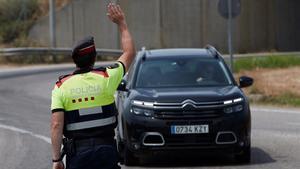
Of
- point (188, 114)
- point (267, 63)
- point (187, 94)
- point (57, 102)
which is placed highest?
point (57, 102)

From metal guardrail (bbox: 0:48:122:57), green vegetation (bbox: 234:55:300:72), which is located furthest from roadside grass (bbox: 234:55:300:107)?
metal guardrail (bbox: 0:48:122:57)

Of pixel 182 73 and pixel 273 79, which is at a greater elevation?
pixel 182 73

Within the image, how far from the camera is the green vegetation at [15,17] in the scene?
52562mm

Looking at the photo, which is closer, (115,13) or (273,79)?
(115,13)

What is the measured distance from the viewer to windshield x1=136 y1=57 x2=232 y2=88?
41.8ft

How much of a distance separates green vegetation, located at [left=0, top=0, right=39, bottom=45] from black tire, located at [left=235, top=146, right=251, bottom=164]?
4064 cm

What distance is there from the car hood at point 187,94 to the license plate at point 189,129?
14.3 inches

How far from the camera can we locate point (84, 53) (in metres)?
6.00

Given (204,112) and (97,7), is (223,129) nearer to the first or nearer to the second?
(204,112)

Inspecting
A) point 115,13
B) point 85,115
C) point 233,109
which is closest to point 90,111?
point 85,115

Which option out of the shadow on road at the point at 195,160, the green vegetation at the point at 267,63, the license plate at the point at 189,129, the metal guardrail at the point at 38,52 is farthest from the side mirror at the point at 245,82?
the metal guardrail at the point at 38,52

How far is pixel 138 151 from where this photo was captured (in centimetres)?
1173

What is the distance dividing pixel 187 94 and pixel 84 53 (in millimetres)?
6017

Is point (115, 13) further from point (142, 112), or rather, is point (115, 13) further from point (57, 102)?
point (142, 112)
